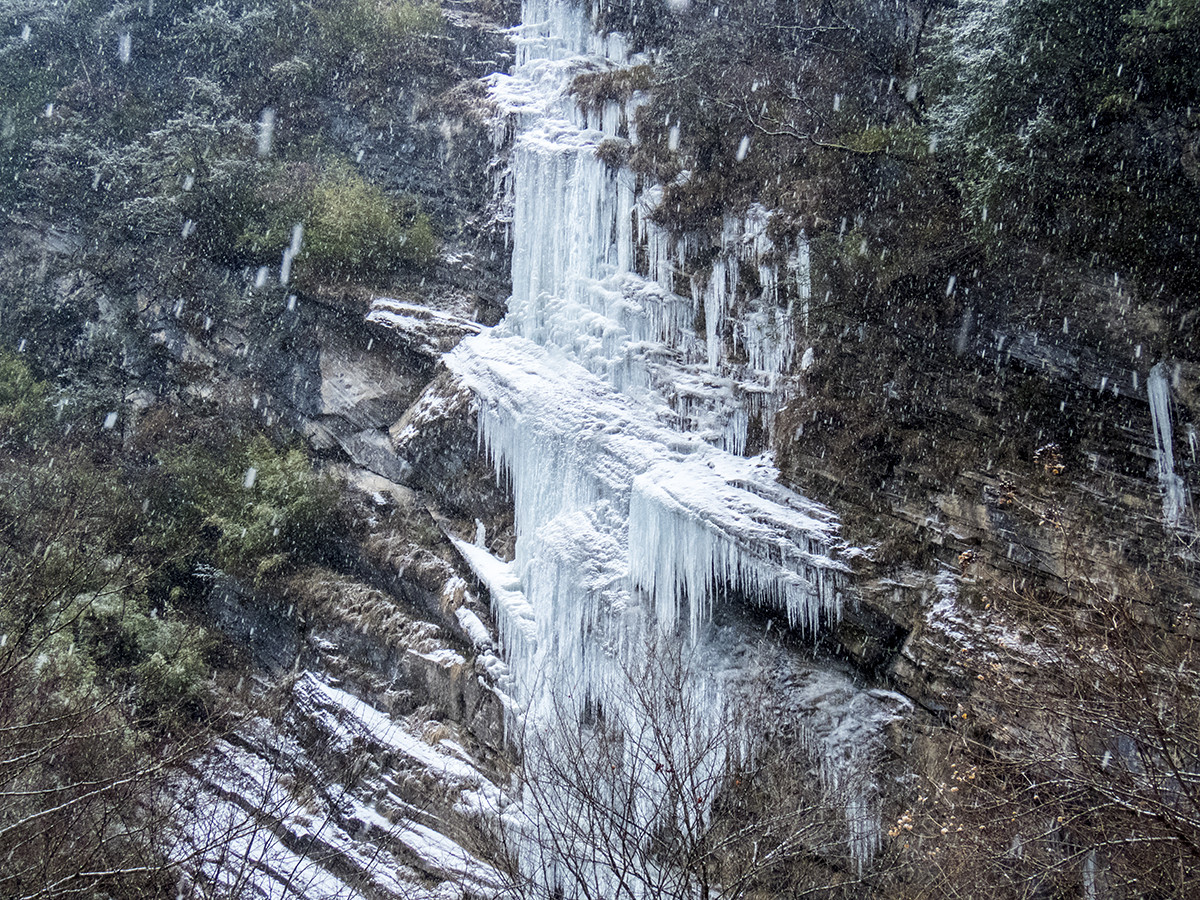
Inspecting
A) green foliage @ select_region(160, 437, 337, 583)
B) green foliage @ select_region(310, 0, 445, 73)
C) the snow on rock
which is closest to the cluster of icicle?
the snow on rock

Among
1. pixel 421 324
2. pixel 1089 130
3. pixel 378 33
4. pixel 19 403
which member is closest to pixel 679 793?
pixel 1089 130

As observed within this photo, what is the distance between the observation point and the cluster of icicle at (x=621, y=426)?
331 inches

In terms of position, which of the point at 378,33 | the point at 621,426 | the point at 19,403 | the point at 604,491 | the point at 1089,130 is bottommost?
the point at 19,403

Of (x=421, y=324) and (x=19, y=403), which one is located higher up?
(x=421, y=324)

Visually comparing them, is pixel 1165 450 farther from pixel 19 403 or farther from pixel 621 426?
pixel 19 403

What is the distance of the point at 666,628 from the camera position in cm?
859

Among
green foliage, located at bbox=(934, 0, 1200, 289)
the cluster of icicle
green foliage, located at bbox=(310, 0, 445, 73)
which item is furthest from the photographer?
green foliage, located at bbox=(310, 0, 445, 73)

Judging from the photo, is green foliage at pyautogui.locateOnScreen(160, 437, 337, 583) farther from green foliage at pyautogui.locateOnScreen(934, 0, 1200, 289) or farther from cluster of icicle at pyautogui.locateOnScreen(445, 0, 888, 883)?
green foliage at pyautogui.locateOnScreen(934, 0, 1200, 289)

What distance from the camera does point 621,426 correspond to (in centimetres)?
989

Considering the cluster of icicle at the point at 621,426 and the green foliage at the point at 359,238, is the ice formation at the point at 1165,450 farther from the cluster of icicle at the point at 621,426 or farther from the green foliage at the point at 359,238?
the green foliage at the point at 359,238

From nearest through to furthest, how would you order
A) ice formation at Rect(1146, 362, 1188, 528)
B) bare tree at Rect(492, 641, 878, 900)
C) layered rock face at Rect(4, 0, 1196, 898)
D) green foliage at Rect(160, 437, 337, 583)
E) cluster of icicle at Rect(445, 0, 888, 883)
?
bare tree at Rect(492, 641, 878, 900) → ice formation at Rect(1146, 362, 1188, 528) → layered rock face at Rect(4, 0, 1196, 898) → cluster of icicle at Rect(445, 0, 888, 883) → green foliage at Rect(160, 437, 337, 583)

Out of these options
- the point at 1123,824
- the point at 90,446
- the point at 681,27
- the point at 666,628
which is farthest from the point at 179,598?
the point at 1123,824

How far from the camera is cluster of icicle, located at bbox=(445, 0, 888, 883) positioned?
8.40 m

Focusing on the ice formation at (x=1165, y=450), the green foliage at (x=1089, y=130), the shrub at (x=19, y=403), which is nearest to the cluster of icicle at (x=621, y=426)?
the green foliage at (x=1089, y=130)
